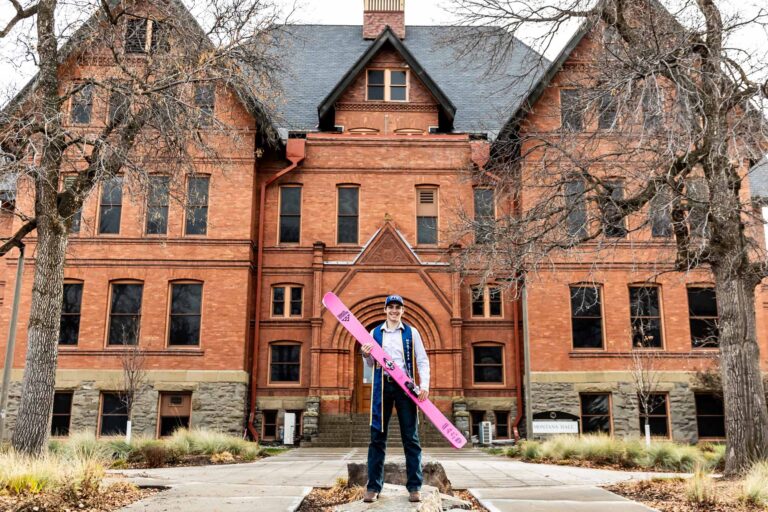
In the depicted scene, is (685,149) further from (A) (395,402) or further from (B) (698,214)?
(A) (395,402)

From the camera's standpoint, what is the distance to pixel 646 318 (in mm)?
21266

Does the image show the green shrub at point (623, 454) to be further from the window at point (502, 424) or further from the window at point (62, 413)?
the window at point (62, 413)

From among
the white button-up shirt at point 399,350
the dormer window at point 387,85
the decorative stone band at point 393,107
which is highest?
the dormer window at point 387,85

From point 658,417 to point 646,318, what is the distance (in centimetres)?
310

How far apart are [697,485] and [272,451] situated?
12774 mm

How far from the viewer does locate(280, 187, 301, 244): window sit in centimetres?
2283

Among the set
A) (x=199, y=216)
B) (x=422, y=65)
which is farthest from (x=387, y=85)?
(x=199, y=216)

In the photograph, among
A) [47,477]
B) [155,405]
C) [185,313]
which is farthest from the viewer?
[185,313]

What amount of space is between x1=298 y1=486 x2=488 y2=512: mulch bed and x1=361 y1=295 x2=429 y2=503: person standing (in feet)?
2.98

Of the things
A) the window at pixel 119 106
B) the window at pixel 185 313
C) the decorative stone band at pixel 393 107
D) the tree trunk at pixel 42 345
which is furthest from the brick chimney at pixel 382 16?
the tree trunk at pixel 42 345

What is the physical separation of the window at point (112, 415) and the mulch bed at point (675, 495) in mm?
16206

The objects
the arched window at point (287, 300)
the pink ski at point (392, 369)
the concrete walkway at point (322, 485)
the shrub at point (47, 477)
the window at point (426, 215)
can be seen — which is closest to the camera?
the pink ski at point (392, 369)

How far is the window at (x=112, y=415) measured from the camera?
20.6 meters

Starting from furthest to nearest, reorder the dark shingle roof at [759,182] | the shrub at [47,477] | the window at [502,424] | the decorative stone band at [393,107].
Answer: the decorative stone band at [393,107] → the dark shingle roof at [759,182] → the window at [502,424] → the shrub at [47,477]
